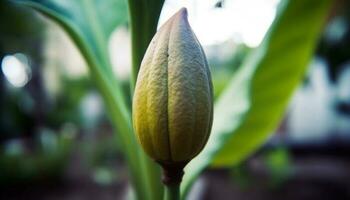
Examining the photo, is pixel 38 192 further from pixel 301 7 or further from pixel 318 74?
pixel 301 7

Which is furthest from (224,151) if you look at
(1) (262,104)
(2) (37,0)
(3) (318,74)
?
(3) (318,74)

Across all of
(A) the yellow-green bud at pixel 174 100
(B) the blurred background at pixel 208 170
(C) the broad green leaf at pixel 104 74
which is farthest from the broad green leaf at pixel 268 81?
(B) the blurred background at pixel 208 170

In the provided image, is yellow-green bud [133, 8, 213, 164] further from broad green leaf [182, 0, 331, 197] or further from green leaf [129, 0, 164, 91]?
broad green leaf [182, 0, 331, 197]

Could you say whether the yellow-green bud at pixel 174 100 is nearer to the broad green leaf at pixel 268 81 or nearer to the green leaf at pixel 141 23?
the green leaf at pixel 141 23

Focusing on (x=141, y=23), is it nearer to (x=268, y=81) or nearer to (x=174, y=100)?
(x=174, y=100)

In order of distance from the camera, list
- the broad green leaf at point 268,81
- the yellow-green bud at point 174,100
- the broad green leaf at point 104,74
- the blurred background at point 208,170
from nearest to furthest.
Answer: the yellow-green bud at point 174,100, the broad green leaf at point 104,74, the broad green leaf at point 268,81, the blurred background at point 208,170

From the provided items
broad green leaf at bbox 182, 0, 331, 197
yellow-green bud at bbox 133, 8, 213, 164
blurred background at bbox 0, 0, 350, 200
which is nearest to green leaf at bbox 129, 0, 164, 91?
yellow-green bud at bbox 133, 8, 213, 164
